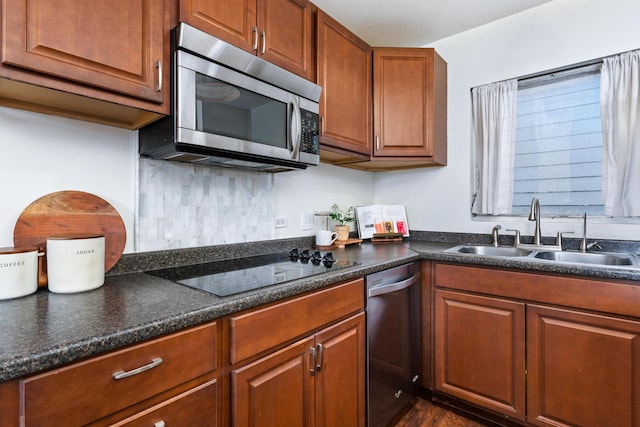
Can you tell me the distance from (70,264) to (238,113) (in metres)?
0.78

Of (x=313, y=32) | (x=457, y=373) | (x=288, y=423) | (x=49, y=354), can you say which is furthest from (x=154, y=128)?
(x=457, y=373)

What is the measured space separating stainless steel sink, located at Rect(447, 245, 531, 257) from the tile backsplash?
1.20 meters

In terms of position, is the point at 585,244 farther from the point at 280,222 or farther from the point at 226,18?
the point at 226,18

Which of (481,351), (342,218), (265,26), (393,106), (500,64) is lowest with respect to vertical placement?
(481,351)

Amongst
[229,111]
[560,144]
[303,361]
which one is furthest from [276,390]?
[560,144]

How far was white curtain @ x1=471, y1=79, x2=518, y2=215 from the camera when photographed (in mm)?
2152

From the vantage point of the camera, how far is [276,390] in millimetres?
1081

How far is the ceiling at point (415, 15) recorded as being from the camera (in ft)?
6.52

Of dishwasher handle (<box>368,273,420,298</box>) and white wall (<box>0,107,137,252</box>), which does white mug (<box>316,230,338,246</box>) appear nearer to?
dishwasher handle (<box>368,273,420,298</box>)

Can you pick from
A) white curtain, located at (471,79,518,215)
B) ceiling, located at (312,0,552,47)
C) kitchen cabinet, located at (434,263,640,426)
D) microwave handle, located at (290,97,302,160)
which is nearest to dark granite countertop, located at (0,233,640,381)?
kitchen cabinet, located at (434,263,640,426)

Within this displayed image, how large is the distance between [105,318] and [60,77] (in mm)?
698

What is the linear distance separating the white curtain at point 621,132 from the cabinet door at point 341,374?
1.61m

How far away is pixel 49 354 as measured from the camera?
0.62 m

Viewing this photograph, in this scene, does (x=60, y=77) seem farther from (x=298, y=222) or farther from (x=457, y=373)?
(x=457, y=373)
